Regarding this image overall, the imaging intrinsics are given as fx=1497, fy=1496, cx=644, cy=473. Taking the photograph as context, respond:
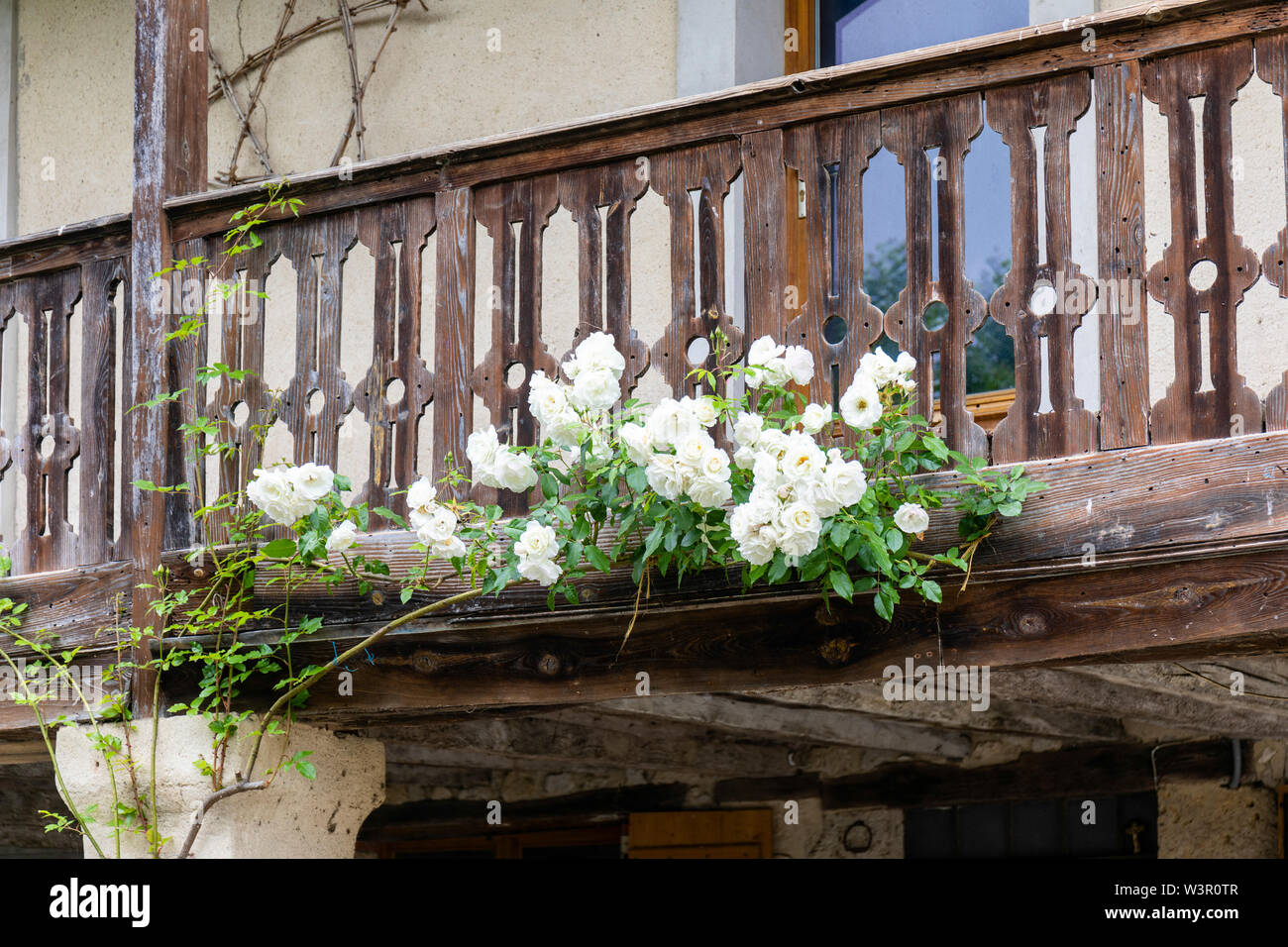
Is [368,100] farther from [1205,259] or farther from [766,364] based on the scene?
[1205,259]

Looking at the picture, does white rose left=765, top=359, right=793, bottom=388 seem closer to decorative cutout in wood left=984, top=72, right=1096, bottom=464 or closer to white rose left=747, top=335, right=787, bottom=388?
white rose left=747, top=335, right=787, bottom=388

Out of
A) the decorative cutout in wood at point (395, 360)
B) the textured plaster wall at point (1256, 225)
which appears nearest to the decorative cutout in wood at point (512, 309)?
the decorative cutout in wood at point (395, 360)

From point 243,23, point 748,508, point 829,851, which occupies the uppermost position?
point 243,23

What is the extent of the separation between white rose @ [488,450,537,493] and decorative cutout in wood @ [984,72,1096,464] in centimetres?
107

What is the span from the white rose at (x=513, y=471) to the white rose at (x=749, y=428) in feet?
1.65

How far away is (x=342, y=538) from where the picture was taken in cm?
374

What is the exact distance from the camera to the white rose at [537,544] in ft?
11.1

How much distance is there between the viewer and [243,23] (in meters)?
6.84

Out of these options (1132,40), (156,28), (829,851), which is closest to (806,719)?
(829,851)

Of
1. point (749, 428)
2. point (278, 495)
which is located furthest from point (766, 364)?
point (278, 495)

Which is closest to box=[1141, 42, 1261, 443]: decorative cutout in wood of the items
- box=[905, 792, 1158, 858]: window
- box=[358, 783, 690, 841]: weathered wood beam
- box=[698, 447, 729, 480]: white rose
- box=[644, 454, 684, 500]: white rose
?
box=[698, 447, 729, 480]: white rose
